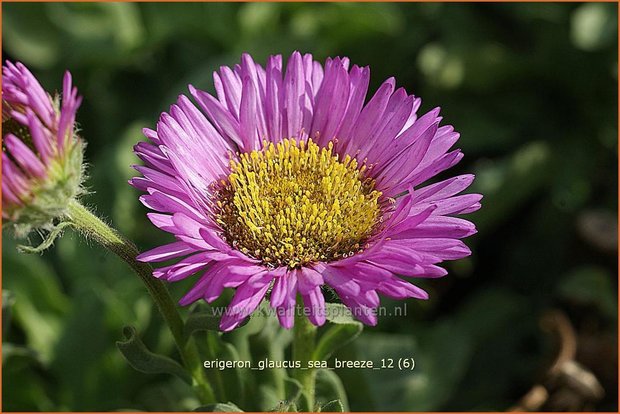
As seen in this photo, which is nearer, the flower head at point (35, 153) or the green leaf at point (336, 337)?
the flower head at point (35, 153)

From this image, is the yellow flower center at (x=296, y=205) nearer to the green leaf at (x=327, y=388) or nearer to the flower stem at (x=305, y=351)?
the flower stem at (x=305, y=351)

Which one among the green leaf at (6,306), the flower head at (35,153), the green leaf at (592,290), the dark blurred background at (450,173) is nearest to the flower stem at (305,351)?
the flower head at (35,153)

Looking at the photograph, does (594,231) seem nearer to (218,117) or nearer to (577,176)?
(577,176)

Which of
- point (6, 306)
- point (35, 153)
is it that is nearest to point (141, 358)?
point (35, 153)

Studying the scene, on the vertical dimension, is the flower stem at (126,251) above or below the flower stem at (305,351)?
above

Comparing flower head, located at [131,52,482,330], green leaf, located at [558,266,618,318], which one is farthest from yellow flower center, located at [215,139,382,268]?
green leaf, located at [558,266,618,318]

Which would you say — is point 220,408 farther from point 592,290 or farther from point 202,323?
point 592,290

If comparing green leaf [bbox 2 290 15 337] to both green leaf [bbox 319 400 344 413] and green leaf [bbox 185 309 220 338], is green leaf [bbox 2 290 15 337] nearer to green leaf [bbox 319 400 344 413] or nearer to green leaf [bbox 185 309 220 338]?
green leaf [bbox 185 309 220 338]
